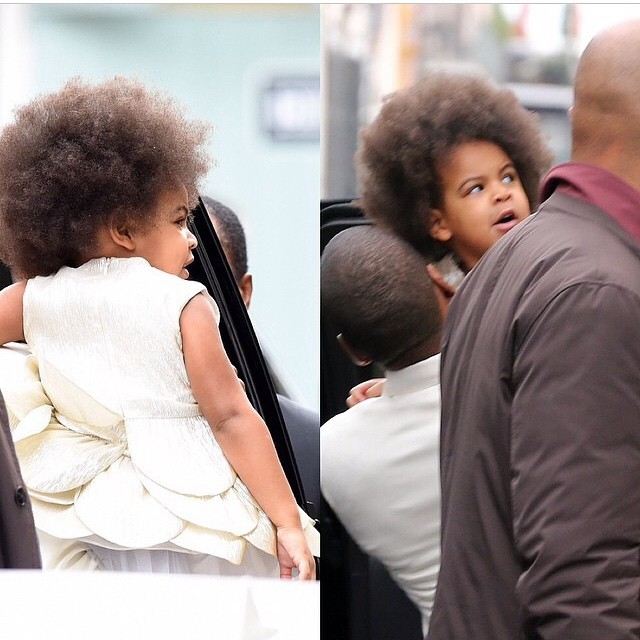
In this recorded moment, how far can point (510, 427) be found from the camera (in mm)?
1392

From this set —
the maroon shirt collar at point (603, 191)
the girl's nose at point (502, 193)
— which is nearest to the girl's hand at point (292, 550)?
the girl's nose at point (502, 193)

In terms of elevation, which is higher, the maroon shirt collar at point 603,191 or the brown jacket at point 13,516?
the maroon shirt collar at point 603,191

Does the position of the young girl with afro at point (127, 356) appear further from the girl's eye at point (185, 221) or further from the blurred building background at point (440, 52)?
the blurred building background at point (440, 52)

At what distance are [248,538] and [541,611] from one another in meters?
0.98

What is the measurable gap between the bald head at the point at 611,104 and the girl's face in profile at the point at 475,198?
466 mm

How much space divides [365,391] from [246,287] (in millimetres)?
359

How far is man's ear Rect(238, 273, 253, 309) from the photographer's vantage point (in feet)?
7.24

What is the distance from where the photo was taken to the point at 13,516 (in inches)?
84.1

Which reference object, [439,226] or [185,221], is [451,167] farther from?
[185,221]

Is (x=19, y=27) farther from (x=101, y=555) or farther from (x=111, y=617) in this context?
(x=111, y=617)

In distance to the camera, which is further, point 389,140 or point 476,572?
point 389,140

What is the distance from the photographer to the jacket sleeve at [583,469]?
1.26 metres

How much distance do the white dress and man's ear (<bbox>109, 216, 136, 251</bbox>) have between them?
37 millimetres

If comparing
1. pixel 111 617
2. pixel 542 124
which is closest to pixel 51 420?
pixel 111 617
